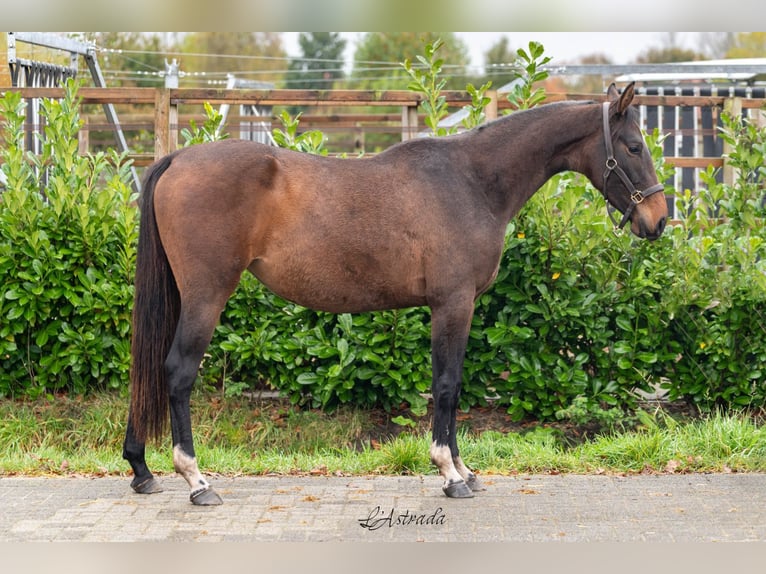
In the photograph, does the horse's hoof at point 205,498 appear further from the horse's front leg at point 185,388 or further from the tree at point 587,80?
the tree at point 587,80

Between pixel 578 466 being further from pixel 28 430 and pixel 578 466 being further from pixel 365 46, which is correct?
pixel 365 46

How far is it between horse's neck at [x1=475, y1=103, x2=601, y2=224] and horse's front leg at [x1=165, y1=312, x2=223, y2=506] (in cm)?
179

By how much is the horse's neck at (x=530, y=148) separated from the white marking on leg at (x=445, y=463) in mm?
1367

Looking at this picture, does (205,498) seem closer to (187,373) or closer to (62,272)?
(187,373)

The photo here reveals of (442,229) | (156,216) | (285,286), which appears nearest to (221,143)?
(156,216)

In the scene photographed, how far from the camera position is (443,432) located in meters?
4.79

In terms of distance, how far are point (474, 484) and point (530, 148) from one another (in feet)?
6.32

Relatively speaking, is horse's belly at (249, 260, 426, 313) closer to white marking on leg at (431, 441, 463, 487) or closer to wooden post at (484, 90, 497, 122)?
white marking on leg at (431, 441, 463, 487)

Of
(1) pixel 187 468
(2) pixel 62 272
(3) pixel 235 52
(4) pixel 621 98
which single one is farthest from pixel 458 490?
(3) pixel 235 52

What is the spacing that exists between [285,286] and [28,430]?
8.30 feet

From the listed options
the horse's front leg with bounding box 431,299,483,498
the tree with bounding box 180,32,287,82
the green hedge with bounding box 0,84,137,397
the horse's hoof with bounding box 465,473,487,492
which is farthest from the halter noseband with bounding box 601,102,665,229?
the tree with bounding box 180,32,287,82

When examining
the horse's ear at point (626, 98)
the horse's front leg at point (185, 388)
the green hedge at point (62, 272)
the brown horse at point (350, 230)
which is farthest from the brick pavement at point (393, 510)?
the horse's ear at point (626, 98)

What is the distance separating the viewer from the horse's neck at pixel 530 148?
4.98 m

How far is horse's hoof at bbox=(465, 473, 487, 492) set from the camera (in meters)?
4.90
